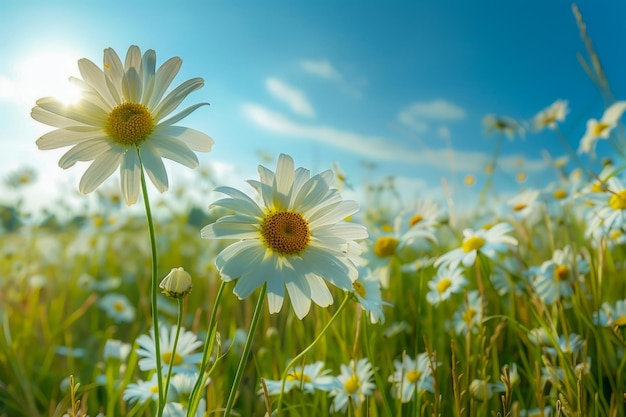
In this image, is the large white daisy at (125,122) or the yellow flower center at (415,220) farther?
the yellow flower center at (415,220)

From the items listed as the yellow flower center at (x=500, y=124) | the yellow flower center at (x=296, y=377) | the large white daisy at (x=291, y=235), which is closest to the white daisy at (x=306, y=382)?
the yellow flower center at (x=296, y=377)

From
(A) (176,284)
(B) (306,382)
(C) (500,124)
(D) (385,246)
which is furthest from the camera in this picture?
(C) (500,124)

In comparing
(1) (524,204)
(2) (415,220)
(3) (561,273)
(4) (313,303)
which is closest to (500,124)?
(1) (524,204)

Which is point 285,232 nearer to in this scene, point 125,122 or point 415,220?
point 125,122

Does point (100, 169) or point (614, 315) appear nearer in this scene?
point (100, 169)

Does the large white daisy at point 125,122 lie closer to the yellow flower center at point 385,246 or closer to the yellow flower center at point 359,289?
the yellow flower center at point 359,289

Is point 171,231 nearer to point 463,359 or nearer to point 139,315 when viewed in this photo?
point 139,315

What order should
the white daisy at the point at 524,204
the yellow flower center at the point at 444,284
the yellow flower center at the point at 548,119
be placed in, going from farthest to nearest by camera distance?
the yellow flower center at the point at 548,119 < the white daisy at the point at 524,204 < the yellow flower center at the point at 444,284
